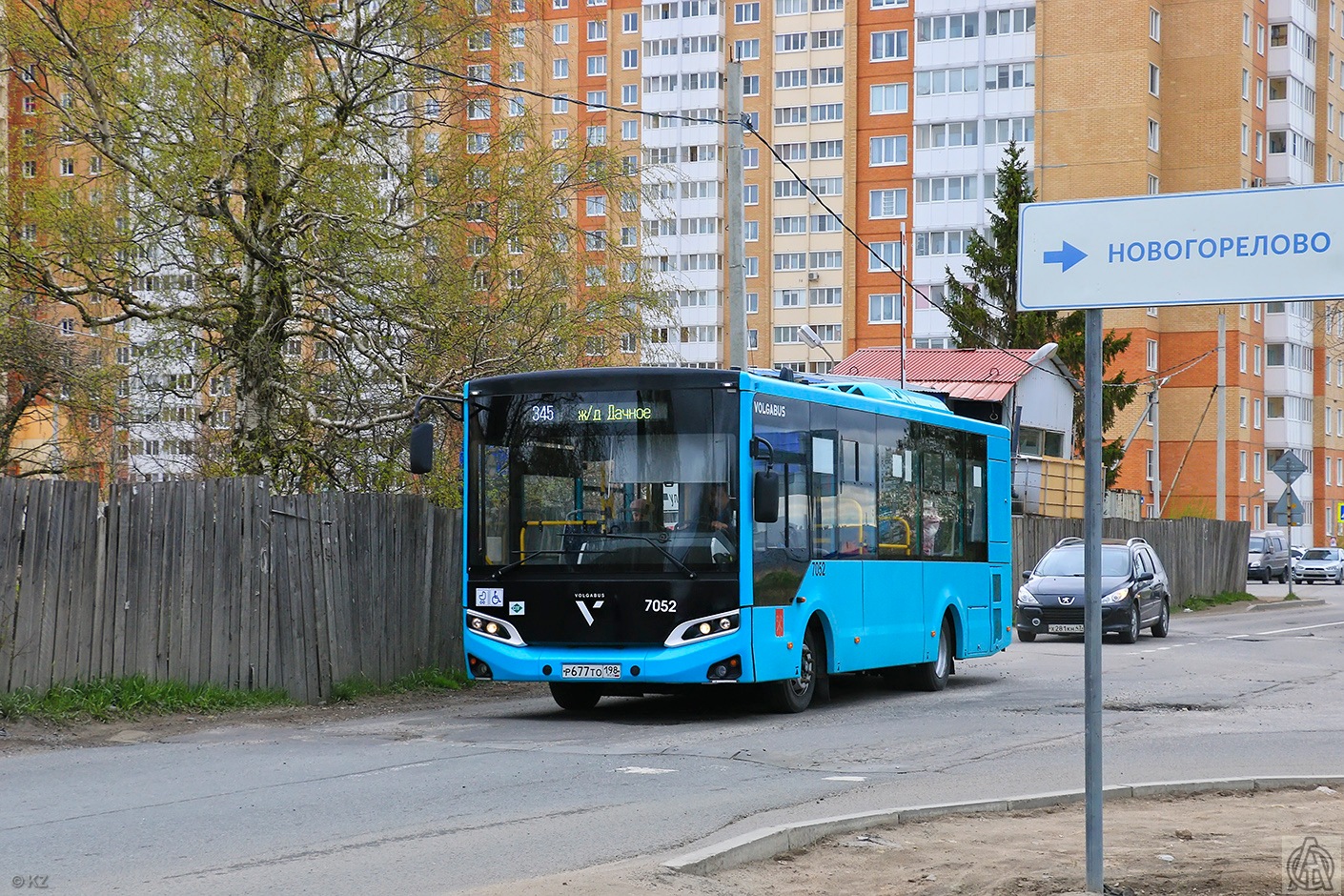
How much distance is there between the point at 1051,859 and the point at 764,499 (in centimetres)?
656

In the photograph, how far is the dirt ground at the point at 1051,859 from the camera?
7355 mm

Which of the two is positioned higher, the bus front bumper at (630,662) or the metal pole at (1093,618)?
the metal pole at (1093,618)

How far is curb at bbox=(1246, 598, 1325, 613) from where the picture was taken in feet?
145

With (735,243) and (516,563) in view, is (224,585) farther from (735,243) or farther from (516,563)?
(735,243)

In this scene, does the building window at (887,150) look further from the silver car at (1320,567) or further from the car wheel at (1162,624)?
the car wheel at (1162,624)

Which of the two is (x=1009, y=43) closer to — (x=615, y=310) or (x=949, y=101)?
(x=949, y=101)

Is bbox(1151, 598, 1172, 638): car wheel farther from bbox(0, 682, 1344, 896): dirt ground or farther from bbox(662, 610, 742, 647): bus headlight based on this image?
bbox(0, 682, 1344, 896): dirt ground

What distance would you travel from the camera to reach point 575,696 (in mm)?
16406

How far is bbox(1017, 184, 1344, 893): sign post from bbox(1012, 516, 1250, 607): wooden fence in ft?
102

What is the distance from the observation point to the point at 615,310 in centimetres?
2017

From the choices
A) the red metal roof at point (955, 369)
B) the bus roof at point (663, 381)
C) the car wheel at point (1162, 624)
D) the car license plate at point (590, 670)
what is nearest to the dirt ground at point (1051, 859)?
the car license plate at point (590, 670)

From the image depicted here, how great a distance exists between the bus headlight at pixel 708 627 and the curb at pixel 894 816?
4.73 m

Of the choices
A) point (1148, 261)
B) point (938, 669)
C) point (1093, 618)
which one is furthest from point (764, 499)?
point (1148, 261)

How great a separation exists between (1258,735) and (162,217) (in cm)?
1198
